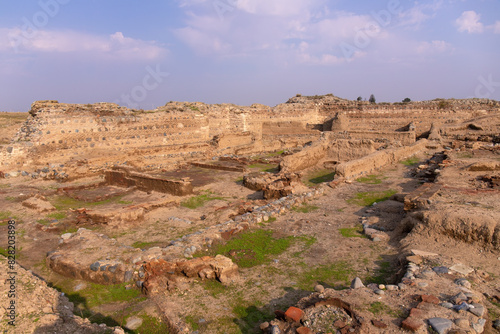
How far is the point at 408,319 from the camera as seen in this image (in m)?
3.34

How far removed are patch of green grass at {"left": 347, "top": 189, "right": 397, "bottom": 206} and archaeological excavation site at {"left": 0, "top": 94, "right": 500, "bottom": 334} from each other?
83mm

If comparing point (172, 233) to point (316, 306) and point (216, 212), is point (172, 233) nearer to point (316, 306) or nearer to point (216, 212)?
point (216, 212)

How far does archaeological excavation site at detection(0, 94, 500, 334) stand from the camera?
378 centimetres

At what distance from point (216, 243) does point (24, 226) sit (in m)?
4.95

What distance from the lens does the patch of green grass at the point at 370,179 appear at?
36.7 ft

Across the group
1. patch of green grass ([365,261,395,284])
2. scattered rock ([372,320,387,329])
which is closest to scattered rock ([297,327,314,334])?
scattered rock ([372,320,387,329])

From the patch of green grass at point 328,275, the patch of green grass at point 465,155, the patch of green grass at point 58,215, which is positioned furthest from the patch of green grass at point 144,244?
the patch of green grass at point 465,155

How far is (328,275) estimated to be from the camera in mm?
5195

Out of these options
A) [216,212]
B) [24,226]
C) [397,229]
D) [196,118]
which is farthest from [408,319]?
[196,118]

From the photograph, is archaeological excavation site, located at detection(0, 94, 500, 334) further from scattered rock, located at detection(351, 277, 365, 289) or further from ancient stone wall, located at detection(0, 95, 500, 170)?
ancient stone wall, located at detection(0, 95, 500, 170)

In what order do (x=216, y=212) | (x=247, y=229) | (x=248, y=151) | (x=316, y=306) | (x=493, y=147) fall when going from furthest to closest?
1. (x=248, y=151)
2. (x=493, y=147)
3. (x=216, y=212)
4. (x=247, y=229)
5. (x=316, y=306)

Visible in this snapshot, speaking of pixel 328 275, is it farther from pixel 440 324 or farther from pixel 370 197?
pixel 370 197

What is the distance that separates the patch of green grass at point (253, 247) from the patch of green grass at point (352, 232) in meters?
1.17

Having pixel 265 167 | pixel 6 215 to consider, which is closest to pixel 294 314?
pixel 6 215
